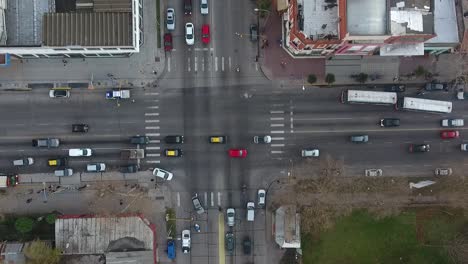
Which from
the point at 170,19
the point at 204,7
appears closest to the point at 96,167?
the point at 170,19

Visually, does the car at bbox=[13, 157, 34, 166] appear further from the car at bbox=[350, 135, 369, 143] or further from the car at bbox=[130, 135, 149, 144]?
the car at bbox=[350, 135, 369, 143]

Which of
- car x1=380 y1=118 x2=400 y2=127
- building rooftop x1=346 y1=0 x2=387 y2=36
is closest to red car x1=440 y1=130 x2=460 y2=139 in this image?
car x1=380 y1=118 x2=400 y2=127

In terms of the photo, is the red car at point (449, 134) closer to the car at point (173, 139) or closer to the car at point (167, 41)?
the car at point (173, 139)

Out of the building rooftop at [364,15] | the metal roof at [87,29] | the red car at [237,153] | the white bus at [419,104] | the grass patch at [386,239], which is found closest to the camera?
the building rooftop at [364,15]

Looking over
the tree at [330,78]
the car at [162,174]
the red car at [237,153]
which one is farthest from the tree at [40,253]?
the tree at [330,78]

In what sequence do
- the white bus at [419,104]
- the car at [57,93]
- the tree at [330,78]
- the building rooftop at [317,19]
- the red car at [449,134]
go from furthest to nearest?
the red car at [449,134], the tree at [330,78], the white bus at [419,104], the car at [57,93], the building rooftop at [317,19]

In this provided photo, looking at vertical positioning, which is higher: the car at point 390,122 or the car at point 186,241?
the car at point 390,122

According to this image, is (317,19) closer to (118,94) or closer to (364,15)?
(364,15)

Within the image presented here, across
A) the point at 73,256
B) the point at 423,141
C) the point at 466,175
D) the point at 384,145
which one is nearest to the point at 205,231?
the point at 73,256
